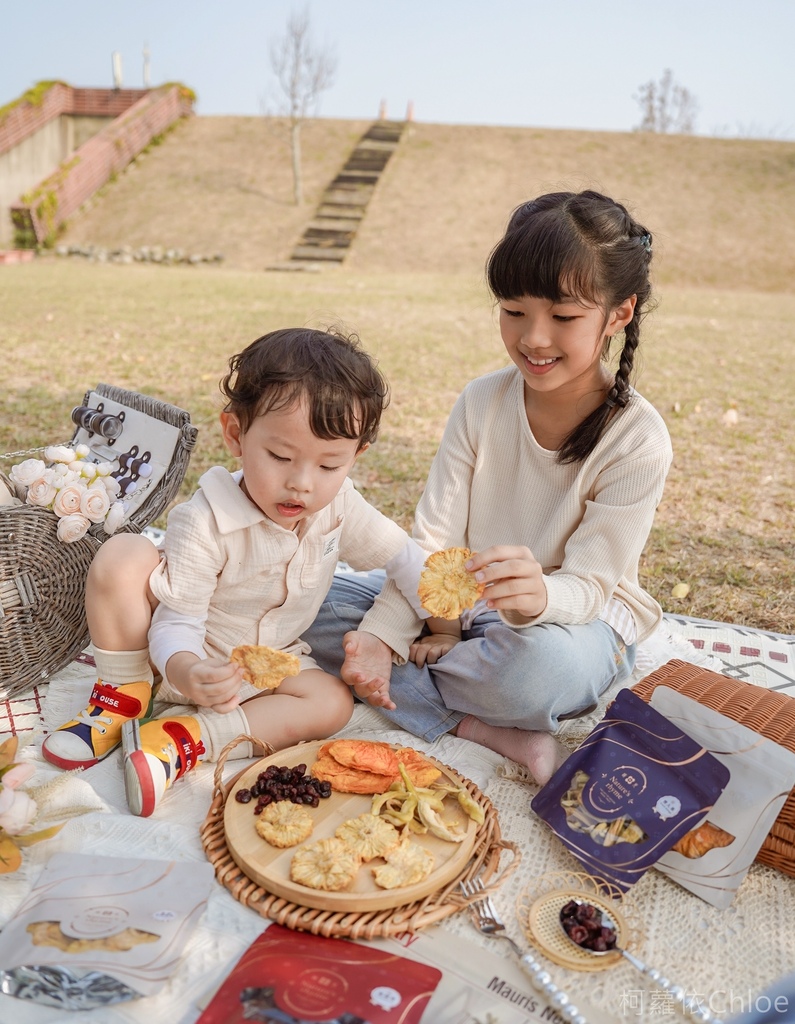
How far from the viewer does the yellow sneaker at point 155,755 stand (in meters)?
1.87

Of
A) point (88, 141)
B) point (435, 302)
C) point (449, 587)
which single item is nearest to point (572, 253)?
point (449, 587)

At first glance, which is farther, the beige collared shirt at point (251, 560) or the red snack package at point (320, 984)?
the beige collared shirt at point (251, 560)

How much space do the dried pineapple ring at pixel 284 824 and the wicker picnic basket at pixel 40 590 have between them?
95 cm

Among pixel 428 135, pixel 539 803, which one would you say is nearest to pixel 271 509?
pixel 539 803

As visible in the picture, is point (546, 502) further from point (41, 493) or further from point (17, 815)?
point (17, 815)

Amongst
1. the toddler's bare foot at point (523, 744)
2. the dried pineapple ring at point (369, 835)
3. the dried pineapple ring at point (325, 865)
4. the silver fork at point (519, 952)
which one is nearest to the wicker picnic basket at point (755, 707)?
the toddler's bare foot at point (523, 744)

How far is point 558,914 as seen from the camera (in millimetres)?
1642

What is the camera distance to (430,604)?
2008 mm

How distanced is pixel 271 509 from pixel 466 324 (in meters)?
8.12

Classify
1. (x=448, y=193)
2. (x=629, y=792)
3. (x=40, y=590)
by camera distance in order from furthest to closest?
(x=448, y=193)
(x=40, y=590)
(x=629, y=792)

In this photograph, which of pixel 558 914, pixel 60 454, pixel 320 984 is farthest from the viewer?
pixel 60 454

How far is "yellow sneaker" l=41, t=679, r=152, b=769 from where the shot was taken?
6.81 ft

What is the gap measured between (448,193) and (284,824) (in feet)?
68.9

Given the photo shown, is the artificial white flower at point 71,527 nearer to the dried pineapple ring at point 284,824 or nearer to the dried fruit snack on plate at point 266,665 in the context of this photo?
the dried fruit snack on plate at point 266,665
